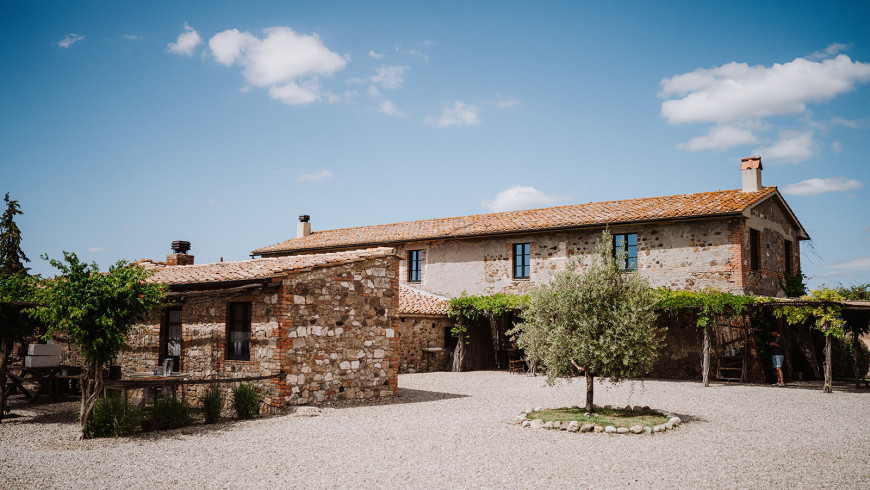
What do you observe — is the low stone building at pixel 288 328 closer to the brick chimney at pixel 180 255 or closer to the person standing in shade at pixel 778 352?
the brick chimney at pixel 180 255

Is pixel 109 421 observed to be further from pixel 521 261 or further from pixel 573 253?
pixel 521 261

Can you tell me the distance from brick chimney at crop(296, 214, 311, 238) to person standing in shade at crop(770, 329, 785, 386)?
20703mm

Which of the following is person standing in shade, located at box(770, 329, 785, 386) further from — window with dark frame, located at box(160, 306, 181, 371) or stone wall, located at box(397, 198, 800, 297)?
window with dark frame, located at box(160, 306, 181, 371)

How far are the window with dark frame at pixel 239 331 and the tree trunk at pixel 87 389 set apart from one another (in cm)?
311

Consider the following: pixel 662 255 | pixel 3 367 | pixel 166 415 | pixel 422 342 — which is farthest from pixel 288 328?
pixel 662 255

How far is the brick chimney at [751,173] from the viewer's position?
20.2 m

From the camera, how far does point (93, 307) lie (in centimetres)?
920

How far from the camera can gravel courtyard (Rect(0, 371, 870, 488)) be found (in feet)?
22.4

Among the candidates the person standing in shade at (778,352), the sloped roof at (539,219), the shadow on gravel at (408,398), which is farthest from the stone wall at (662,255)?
the shadow on gravel at (408,398)

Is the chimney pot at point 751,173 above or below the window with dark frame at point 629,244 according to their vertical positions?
above

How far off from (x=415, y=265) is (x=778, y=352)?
13.7m

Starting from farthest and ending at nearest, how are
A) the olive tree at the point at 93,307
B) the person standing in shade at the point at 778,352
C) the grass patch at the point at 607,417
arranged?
the person standing in shade at the point at 778,352 < the grass patch at the point at 607,417 < the olive tree at the point at 93,307

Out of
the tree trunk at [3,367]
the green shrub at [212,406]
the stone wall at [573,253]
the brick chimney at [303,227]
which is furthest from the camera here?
the brick chimney at [303,227]

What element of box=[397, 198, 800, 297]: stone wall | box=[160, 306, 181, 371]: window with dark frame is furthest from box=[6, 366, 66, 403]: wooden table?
box=[397, 198, 800, 297]: stone wall
